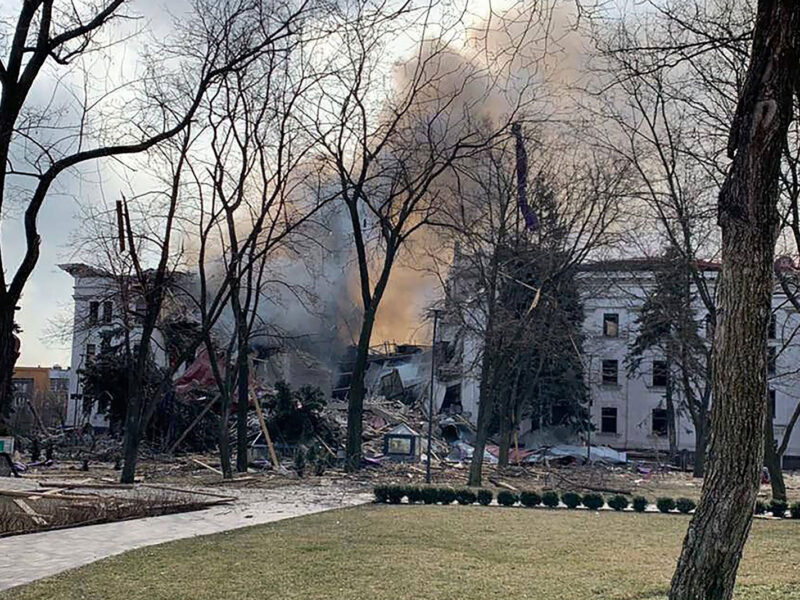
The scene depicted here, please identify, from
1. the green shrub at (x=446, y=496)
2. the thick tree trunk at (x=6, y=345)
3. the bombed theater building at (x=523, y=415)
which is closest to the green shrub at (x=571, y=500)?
the green shrub at (x=446, y=496)

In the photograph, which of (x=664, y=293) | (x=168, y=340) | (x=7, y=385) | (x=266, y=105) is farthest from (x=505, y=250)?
Result: (x=7, y=385)

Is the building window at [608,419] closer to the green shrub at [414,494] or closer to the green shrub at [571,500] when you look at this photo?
the green shrub at [571,500]

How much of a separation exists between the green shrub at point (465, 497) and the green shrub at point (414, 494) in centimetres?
83

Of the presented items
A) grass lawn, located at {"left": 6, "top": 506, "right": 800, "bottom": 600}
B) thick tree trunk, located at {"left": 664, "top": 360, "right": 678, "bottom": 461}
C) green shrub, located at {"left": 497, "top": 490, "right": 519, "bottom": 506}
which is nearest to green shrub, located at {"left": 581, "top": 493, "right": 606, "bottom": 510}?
green shrub, located at {"left": 497, "top": 490, "right": 519, "bottom": 506}

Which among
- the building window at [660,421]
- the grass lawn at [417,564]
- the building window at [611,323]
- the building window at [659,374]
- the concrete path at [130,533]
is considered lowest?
the concrete path at [130,533]

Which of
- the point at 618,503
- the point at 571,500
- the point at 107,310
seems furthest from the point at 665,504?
the point at 107,310

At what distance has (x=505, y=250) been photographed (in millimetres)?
26797

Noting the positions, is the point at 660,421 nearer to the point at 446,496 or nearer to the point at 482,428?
the point at 482,428

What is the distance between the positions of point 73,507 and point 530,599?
10.7 m

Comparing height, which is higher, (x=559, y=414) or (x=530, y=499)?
(x=559, y=414)

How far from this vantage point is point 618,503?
19000 millimetres

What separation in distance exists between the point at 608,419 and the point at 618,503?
32.2 metres

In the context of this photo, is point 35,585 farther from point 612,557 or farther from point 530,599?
point 612,557

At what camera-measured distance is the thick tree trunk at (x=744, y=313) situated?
4992 millimetres
